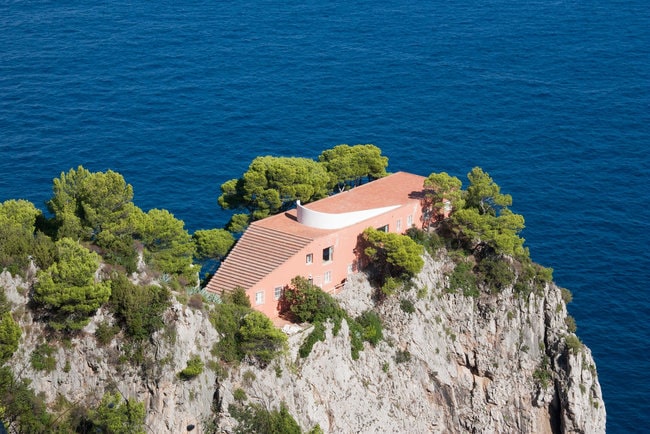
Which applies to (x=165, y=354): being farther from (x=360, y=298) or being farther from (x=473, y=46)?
(x=473, y=46)

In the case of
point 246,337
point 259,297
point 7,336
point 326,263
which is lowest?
point 7,336

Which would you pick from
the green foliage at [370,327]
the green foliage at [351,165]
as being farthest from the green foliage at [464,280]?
the green foliage at [351,165]

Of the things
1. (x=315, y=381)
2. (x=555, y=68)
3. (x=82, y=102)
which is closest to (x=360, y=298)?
(x=315, y=381)

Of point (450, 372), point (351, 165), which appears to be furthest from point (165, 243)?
point (450, 372)

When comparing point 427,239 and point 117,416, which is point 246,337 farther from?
point 427,239

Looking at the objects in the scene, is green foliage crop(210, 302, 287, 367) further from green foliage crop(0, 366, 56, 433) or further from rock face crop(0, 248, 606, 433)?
green foliage crop(0, 366, 56, 433)

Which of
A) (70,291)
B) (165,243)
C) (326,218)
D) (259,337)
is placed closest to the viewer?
(70,291)
